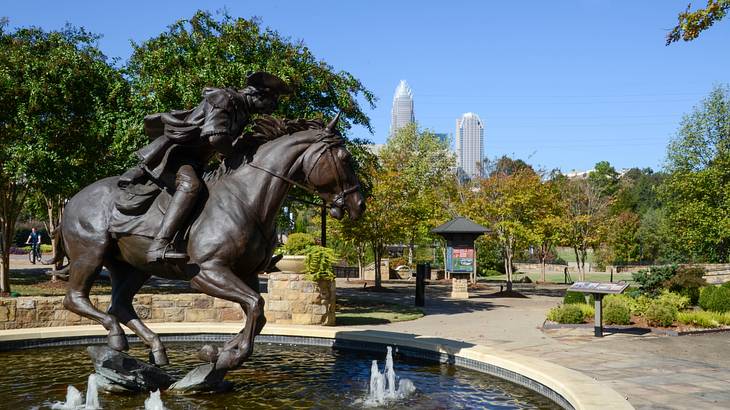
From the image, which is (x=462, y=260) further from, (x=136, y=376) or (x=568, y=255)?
(x=568, y=255)

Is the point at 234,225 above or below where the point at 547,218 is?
below

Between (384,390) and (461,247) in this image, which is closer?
(384,390)

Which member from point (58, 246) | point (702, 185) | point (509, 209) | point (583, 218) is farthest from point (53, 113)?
point (702, 185)

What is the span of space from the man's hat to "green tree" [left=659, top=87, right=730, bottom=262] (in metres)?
35.4

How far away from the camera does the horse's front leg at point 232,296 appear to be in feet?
20.7

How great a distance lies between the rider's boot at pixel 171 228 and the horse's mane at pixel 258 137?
21.5 inches

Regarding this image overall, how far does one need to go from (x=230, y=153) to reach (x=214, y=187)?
44cm

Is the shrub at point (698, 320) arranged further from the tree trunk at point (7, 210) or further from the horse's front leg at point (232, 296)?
the tree trunk at point (7, 210)

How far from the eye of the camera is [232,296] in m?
6.29

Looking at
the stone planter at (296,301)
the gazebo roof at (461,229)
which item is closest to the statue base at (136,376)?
the stone planter at (296,301)

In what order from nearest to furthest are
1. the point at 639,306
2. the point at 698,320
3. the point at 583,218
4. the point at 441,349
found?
the point at 441,349 → the point at 698,320 → the point at 639,306 → the point at 583,218

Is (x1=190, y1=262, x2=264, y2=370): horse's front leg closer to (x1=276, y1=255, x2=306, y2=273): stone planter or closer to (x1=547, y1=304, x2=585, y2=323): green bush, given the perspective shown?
(x1=276, y1=255, x2=306, y2=273): stone planter

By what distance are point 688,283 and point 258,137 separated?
60.7 ft

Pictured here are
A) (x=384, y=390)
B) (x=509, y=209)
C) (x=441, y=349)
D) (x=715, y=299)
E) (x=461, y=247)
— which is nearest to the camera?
(x=384, y=390)
